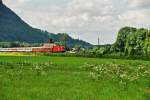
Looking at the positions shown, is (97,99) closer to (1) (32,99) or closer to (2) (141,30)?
(1) (32,99)

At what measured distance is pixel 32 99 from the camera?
24016mm

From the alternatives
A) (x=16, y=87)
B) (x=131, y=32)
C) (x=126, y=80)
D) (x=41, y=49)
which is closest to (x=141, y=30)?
(x=131, y=32)

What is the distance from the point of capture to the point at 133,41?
150250 millimetres

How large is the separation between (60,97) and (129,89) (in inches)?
317

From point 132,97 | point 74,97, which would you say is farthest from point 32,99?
point 132,97

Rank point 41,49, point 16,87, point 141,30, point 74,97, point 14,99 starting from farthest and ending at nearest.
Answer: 1. point 41,49
2. point 141,30
3. point 16,87
4. point 74,97
5. point 14,99

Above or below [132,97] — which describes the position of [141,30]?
above

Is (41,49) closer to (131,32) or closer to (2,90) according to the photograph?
(131,32)

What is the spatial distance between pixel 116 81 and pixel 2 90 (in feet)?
43.6

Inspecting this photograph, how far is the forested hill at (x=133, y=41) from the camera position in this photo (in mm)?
141250

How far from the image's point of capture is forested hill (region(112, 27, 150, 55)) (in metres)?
141

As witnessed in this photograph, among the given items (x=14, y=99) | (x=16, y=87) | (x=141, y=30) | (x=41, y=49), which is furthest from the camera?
(x=41, y=49)

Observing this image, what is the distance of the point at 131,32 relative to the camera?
162 meters

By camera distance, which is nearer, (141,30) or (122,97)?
(122,97)
